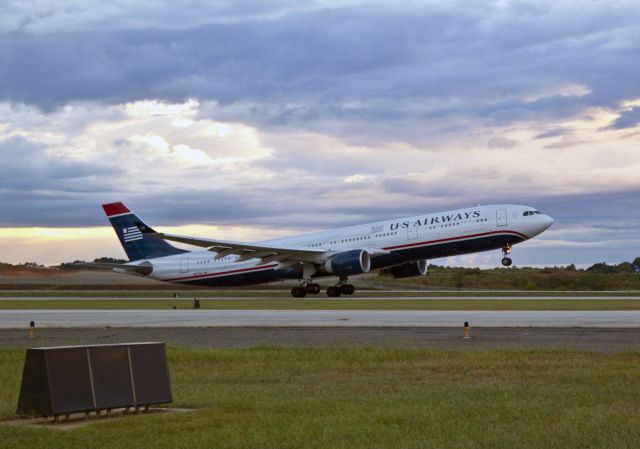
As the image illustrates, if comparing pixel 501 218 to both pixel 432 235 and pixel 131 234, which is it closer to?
pixel 432 235

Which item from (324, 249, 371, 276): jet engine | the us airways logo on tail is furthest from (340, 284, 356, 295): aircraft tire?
the us airways logo on tail

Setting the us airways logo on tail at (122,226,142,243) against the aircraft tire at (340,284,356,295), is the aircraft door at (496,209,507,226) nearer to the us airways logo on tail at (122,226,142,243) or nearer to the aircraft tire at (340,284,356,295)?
the aircraft tire at (340,284,356,295)

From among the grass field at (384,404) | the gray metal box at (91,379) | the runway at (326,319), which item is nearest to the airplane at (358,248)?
the runway at (326,319)

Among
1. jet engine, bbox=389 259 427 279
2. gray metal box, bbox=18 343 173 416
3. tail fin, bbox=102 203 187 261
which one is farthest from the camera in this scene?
tail fin, bbox=102 203 187 261

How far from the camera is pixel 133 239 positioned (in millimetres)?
69625

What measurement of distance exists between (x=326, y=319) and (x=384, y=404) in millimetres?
21351

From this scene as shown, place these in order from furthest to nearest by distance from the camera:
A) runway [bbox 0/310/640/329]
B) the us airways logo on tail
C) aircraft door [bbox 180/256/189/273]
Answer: the us airways logo on tail < aircraft door [bbox 180/256/189/273] < runway [bbox 0/310/640/329]

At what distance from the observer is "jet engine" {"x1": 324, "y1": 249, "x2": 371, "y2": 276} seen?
5672cm

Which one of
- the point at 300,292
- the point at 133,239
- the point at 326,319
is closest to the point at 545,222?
the point at 300,292

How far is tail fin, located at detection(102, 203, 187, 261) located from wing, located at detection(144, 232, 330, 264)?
11.2 metres

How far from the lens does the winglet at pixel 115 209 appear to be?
2729 inches

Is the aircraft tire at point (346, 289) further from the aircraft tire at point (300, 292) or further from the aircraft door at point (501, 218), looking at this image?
the aircraft door at point (501, 218)

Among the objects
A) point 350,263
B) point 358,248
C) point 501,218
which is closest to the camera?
point 501,218

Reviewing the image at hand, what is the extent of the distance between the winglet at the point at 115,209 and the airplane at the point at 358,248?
4.97m
